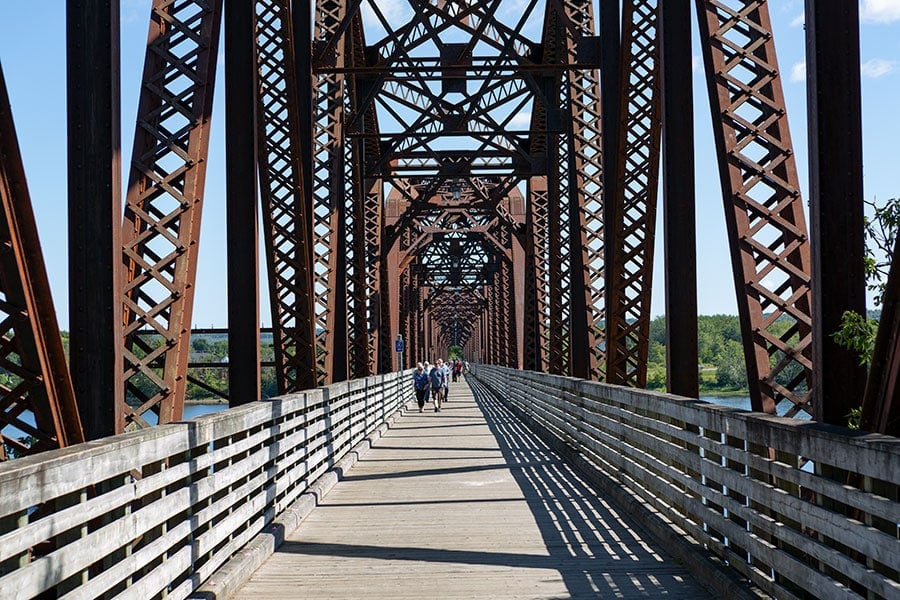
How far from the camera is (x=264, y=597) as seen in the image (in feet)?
21.0

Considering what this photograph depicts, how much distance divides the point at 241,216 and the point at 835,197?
584 cm

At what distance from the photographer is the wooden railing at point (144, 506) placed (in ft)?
12.6

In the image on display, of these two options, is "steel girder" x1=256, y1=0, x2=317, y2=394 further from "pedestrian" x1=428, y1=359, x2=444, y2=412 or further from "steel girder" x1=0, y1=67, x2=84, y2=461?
"pedestrian" x1=428, y1=359, x2=444, y2=412

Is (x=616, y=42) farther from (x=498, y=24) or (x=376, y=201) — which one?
(x=376, y=201)

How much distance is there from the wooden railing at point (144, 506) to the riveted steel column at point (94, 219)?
557mm

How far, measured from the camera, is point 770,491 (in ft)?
18.9

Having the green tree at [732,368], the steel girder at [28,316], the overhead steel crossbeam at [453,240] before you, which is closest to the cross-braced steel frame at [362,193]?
the steel girder at [28,316]

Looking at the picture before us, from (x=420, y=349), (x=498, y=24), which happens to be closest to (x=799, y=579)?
(x=498, y=24)

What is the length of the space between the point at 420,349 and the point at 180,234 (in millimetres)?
62730

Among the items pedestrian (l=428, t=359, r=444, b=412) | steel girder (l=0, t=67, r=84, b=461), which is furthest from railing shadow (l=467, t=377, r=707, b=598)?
pedestrian (l=428, t=359, r=444, b=412)

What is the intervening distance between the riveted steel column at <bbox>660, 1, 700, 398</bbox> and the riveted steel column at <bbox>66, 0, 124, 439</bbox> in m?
4.95

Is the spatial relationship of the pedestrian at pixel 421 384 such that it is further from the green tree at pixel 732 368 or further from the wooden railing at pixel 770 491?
the green tree at pixel 732 368

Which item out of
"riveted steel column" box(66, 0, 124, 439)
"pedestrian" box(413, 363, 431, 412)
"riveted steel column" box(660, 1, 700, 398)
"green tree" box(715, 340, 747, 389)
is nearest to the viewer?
"riveted steel column" box(66, 0, 124, 439)

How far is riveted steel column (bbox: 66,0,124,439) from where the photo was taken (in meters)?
6.25
